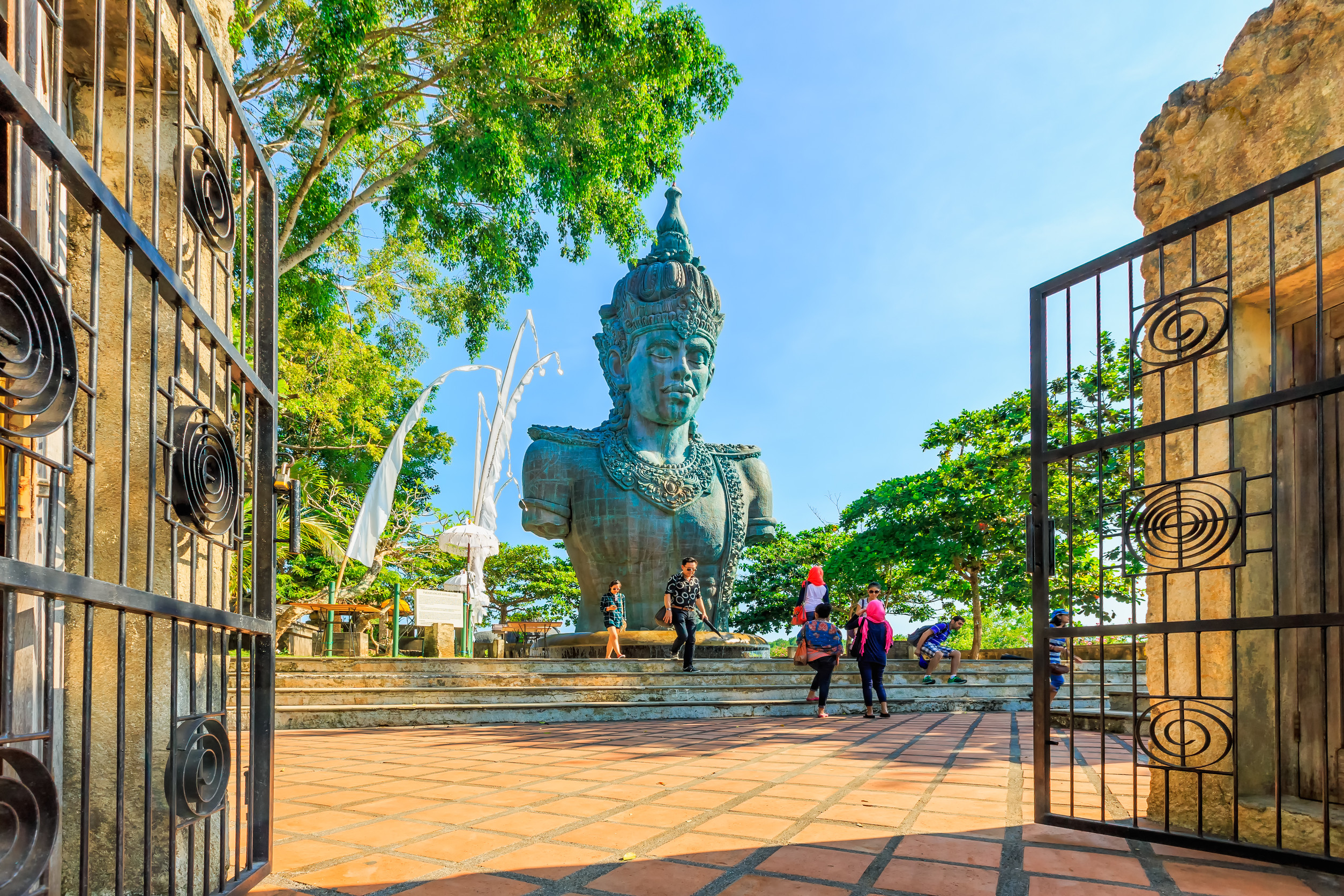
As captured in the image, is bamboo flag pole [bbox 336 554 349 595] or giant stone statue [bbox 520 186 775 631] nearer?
giant stone statue [bbox 520 186 775 631]

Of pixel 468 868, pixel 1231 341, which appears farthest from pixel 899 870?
pixel 1231 341

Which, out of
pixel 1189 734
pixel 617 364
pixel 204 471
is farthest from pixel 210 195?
pixel 617 364

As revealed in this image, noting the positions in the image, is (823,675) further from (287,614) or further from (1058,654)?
(287,614)

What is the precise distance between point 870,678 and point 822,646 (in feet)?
2.19

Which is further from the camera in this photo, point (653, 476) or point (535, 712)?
point (653, 476)

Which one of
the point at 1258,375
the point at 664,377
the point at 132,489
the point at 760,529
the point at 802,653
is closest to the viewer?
the point at 132,489

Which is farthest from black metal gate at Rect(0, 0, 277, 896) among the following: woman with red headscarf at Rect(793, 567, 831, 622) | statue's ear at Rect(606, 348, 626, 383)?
statue's ear at Rect(606, 348, 626, 383)

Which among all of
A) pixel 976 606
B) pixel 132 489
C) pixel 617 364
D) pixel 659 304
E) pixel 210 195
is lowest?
pixel 976 606

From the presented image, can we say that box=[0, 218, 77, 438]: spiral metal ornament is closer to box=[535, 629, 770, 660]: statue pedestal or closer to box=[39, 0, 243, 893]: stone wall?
box=[39, 0, 243, 893]: stone wall

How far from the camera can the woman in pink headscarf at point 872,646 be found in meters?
8.23

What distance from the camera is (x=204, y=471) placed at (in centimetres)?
225

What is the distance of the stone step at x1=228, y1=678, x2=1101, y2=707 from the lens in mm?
7855

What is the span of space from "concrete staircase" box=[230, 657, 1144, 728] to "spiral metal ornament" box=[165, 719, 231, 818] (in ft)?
17.7

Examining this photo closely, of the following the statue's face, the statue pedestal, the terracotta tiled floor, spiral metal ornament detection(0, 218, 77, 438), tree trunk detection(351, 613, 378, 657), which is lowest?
tree trunk detection(351, 613, 378, 657)
